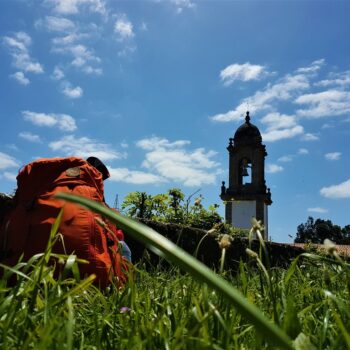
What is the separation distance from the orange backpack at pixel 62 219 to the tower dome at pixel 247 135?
33490 mm

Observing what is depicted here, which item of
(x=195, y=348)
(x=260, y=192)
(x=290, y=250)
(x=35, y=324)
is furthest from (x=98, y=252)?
(x=260, y=192)

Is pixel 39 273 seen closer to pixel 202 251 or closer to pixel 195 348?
pixel 195 348

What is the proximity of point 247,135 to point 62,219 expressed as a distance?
3528 centimetres

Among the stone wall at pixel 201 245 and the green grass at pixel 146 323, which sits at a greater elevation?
the stone wall at pixel 201 245

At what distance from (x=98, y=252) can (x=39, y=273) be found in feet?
4.64

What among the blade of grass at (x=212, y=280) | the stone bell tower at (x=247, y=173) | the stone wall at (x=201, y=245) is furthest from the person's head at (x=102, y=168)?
the stone bell tower at (x=247, y=173)

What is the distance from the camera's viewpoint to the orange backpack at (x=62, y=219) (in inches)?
95.7

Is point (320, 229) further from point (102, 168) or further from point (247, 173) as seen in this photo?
point (102, 168)

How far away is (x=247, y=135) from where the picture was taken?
37000 millimetres

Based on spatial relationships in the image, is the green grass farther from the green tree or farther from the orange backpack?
the green tree

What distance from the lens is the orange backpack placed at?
2.43m

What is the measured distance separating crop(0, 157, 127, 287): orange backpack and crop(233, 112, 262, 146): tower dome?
33.5 m

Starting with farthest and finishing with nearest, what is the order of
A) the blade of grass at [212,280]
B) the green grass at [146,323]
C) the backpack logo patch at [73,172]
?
the backpack logo patch at [73,172] < the green grass at [146,323] < the blade of grass at [212,280]

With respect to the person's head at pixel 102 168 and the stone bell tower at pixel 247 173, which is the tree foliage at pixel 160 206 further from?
the stone bell tower at pixel 247 173
